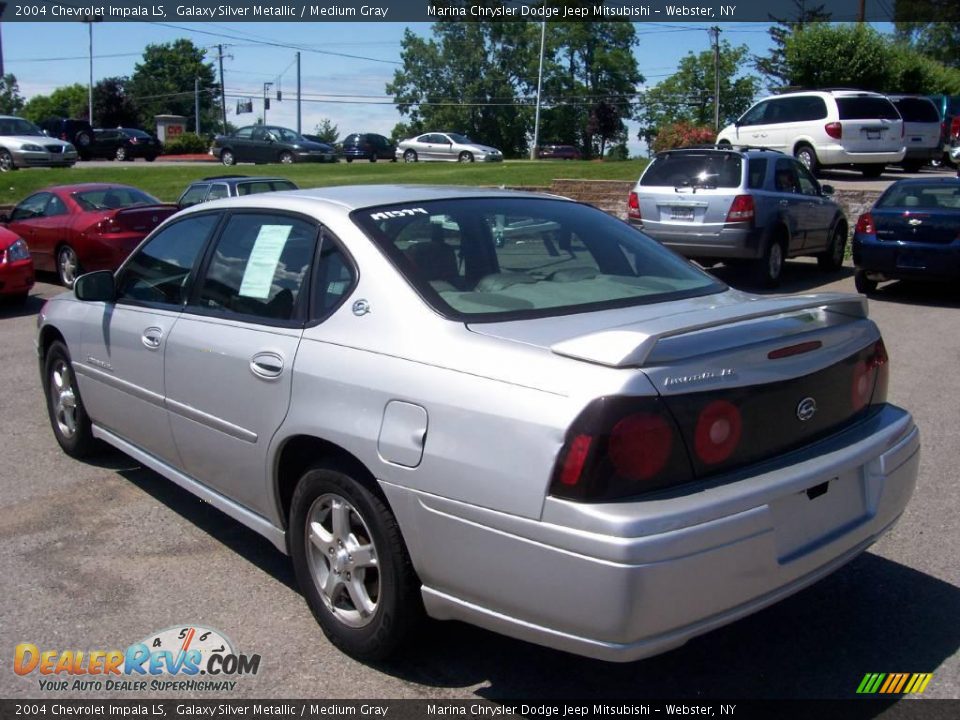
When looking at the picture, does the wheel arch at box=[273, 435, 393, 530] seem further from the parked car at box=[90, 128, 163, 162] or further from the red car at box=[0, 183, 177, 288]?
the parked car at box=[90, 128, 163, 162]

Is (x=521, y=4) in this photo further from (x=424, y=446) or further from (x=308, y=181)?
(x=424, y=446)

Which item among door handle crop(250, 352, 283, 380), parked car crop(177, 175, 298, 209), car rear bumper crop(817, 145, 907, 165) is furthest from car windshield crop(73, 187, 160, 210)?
car rear bumper crop(817, 145, 907, 165)

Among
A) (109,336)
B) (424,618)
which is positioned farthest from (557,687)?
(109,336)

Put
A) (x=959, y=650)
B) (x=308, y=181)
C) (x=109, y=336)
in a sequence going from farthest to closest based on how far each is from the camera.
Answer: (x=308, y=181) < (x=109, y=336) < (x=959, y=650)

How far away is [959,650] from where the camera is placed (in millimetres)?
3566

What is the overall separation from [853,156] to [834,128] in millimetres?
752

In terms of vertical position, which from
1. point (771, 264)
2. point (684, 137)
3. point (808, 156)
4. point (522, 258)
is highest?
point (684, 137)

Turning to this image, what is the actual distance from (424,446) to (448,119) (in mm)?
82171

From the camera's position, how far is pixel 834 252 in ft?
45.8

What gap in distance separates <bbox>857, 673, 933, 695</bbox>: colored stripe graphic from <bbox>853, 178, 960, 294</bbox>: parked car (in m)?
8.74

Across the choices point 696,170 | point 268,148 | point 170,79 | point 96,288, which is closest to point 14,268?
point 96,288

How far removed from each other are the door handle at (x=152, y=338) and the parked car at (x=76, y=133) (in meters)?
40.4

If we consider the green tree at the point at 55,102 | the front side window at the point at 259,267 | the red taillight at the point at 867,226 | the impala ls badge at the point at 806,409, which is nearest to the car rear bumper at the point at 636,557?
the impala ls badge at the point at 806,409

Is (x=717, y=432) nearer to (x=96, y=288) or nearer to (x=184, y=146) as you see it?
(x=96, y=288)
